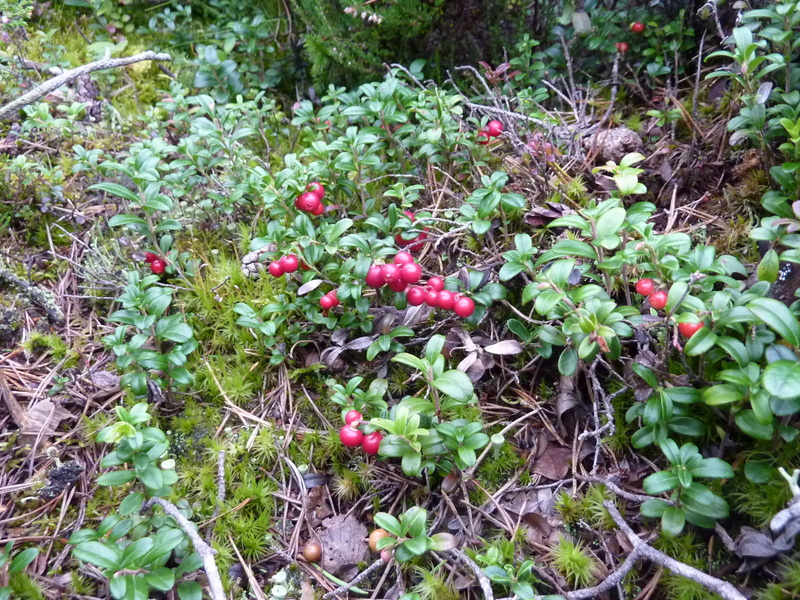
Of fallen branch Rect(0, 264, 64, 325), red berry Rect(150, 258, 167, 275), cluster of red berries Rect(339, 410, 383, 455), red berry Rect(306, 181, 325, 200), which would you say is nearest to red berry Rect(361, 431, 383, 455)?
cluster of red berries Rect(339, 410, 383, 455)

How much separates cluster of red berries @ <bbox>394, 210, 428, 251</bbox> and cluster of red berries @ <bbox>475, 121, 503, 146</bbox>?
0.84 meters


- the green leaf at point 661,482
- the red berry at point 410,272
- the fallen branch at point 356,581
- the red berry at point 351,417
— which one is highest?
the red berry at point 410,272

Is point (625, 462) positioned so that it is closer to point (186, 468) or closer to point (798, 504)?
point (798, 504)

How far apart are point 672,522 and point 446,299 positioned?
158 cm

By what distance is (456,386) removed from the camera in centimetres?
267

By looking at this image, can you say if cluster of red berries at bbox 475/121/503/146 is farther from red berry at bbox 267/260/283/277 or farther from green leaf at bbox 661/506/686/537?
green leaf at bbox 661/506/686/537

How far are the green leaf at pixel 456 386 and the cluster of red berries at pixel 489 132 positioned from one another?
2.15 meters

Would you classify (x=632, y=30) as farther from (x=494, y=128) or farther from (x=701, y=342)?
(x=701, y=342)

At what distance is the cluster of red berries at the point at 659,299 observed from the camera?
2.50m

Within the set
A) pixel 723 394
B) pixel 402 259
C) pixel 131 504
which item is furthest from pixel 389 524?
pixel 723 394

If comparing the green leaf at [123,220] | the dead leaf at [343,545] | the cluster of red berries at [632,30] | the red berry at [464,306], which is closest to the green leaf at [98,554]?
the dead leaf at [343,545]

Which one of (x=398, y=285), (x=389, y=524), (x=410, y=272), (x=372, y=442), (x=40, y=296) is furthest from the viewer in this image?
(x=40, y=296)

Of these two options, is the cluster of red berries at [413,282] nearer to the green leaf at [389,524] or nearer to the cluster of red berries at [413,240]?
the cluster of red berries at [413,240]

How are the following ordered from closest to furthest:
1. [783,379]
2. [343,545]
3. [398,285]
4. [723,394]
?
[783,379] → [723,394] → [343,545] → [398,285]
